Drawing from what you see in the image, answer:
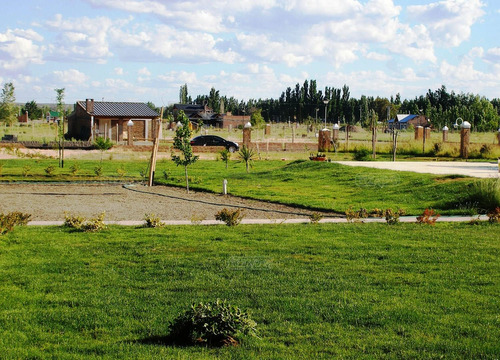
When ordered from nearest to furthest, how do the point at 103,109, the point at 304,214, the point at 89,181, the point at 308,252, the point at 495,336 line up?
the point at 495,336 → the point at 308,252 → the point at 304,214 → the point at 89,181 → the point at 103,109

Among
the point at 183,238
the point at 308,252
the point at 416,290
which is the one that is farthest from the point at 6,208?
the point at 416,290

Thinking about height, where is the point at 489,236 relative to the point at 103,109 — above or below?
below

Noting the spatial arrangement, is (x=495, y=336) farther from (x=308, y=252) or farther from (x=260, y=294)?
(x=308, y=252)

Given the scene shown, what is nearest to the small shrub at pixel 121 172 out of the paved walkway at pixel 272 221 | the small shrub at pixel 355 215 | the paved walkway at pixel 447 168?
the paved walkway at pixel 447 168

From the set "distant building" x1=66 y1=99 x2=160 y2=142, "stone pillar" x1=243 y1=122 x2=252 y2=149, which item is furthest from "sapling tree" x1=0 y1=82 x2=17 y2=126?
"stone pillar" x1=243 y1=122 x2=252 y2=149

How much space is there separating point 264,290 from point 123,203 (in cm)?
980

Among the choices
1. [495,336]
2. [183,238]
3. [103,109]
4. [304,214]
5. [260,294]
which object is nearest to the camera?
[495,336]

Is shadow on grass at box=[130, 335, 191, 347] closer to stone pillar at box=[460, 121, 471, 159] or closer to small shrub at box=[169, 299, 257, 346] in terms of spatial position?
small shrub at box=[169, 299, 257, 346]

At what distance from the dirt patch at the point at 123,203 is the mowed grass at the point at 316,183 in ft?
3.57

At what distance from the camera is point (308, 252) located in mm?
9586

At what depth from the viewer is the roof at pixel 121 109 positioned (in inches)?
2005

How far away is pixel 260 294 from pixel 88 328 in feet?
6.81

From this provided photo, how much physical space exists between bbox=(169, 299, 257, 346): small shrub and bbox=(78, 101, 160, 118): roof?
46126mm

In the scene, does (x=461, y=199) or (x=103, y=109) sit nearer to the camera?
(x=461, y=199)
